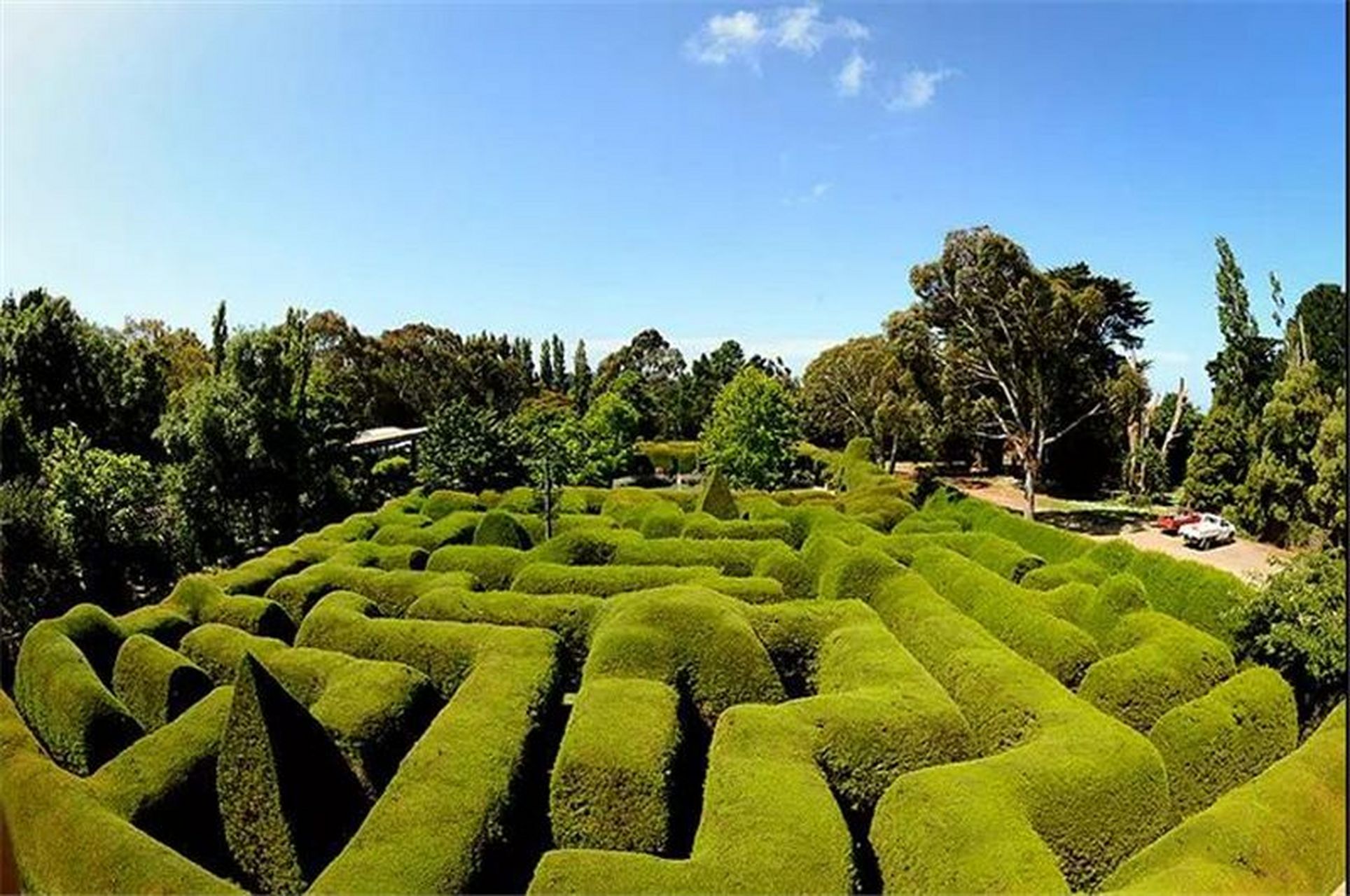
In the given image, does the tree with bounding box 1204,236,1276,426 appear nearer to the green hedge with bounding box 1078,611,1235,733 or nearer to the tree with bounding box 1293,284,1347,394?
the tree with bounding box 1293,284,1347,394

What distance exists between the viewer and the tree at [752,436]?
142ft

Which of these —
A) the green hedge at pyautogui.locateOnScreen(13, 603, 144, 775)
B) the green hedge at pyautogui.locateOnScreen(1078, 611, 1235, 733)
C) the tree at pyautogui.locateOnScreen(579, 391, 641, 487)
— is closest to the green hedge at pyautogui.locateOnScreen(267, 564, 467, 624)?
the green hedge at pyautogui.locateOnScreen(13, 603, 144, 775)

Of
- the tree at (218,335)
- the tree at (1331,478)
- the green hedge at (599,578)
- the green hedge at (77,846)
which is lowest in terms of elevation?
the green hedge at (77,846)

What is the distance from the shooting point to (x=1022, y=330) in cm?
3709

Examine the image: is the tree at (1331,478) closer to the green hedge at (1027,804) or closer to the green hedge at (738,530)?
the green hedge at (738,530)

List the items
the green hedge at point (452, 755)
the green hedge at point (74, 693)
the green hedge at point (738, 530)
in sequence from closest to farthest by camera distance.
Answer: the green hedge at point (452, 755)
the green hedge at point (74, 693)
the green hedge at point (738, 530)

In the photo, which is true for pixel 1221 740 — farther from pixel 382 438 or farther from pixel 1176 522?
pixel 382 438

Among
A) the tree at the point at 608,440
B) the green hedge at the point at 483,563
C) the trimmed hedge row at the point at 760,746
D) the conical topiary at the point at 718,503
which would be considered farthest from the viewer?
the tree at the point at 608,440

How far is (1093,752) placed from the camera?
34.0ft

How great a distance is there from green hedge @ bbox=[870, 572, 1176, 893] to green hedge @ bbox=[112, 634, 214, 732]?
36.1ft

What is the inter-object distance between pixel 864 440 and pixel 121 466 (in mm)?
35537

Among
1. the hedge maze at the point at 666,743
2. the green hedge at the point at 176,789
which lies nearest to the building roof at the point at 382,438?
the hedge maze at the point at 666,743

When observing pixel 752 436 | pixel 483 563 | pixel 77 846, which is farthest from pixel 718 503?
pixel 77 846

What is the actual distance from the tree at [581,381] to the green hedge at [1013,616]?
207ft
